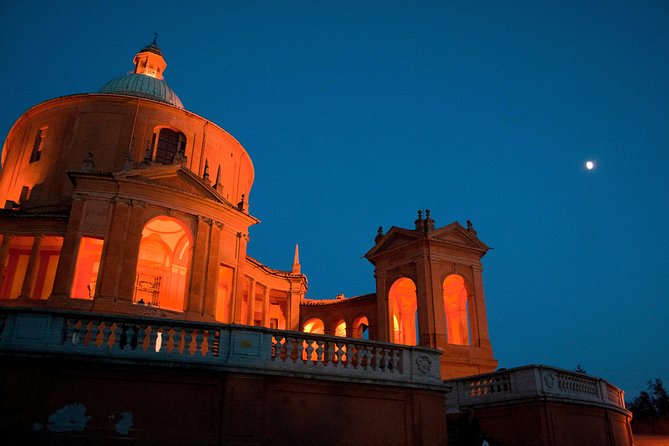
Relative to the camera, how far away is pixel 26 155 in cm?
3322

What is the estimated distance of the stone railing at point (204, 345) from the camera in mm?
11961

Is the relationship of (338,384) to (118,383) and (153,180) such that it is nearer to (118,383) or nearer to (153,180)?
(118,383)

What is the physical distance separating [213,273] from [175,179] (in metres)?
5.04

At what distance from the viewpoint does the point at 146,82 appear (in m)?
38.7

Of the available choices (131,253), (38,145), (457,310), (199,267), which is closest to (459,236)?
(457,310)

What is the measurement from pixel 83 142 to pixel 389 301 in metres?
19.4

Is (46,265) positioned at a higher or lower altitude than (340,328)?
higher

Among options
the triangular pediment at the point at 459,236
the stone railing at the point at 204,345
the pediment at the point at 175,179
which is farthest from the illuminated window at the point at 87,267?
the triangular pediment at the point at 459,236

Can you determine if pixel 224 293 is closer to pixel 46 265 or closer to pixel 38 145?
pixel 46 265

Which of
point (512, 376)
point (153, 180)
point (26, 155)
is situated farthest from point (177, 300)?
point (512, 376)

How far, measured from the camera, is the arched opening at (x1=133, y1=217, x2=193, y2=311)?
101 ft

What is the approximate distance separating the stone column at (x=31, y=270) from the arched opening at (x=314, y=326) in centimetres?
1906

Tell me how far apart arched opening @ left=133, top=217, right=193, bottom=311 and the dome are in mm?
9280

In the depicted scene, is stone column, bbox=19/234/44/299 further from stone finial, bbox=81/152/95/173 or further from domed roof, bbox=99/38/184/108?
domed roof, bbox=99/38/184/108
